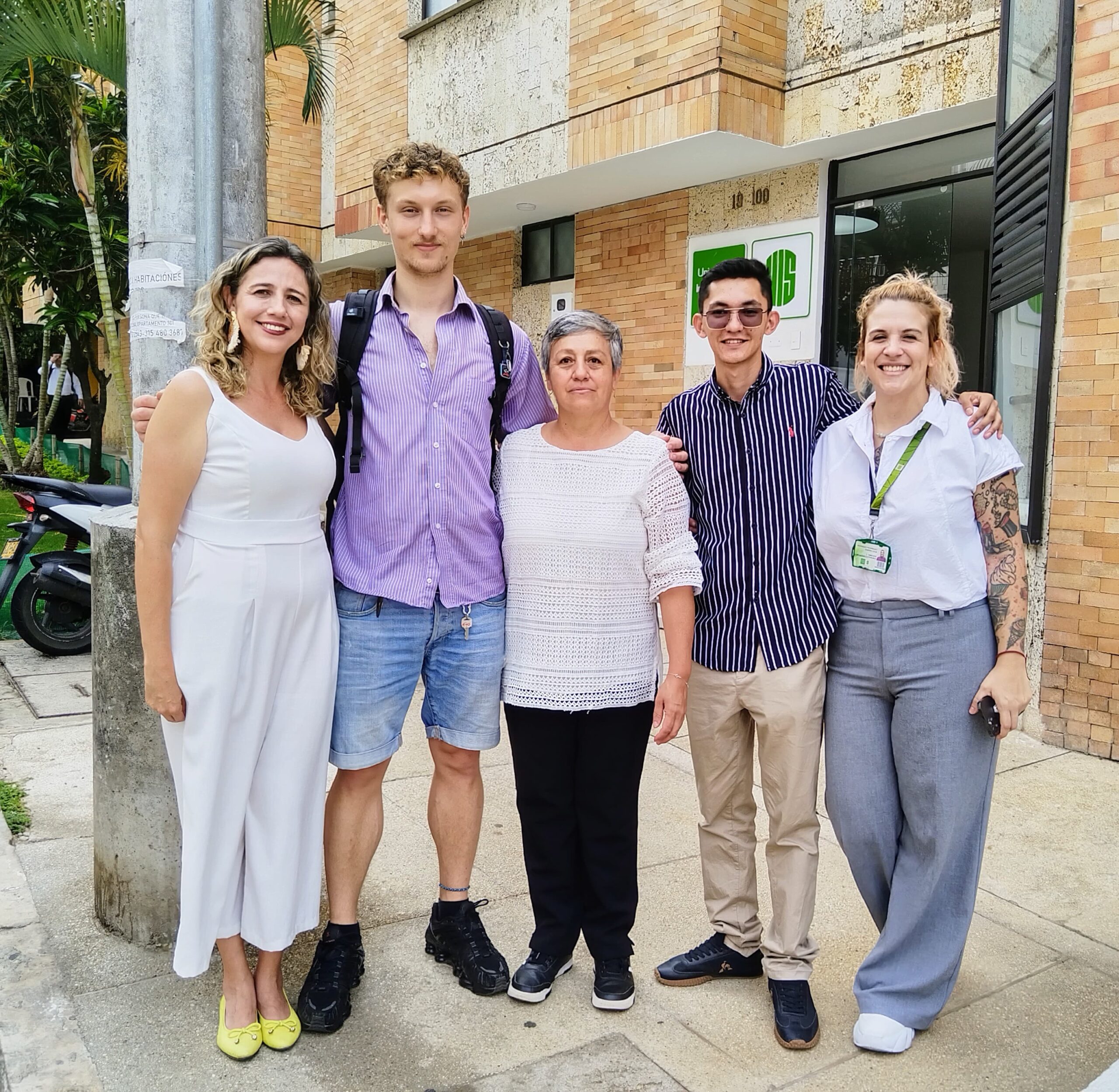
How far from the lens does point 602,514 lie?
2.99m

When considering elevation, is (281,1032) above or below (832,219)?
below

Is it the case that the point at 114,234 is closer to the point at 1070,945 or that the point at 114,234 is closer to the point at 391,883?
the point at 391,883

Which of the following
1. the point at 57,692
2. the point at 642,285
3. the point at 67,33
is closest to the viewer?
the point at 57,692

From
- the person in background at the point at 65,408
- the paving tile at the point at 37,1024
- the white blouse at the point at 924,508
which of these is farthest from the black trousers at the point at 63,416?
the white blouse at the point at 924,508

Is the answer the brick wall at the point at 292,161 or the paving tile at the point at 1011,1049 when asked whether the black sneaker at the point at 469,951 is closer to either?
the paving tile at the point at 1011,1049

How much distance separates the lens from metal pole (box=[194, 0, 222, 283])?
341 centimetres

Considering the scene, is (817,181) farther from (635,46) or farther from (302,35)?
(302,35)

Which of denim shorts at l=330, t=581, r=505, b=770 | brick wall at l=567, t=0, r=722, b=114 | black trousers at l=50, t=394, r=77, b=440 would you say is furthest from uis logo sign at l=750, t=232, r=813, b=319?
black trousers at l=50, t=394, r=77, b=440

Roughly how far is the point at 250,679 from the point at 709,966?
162 cm

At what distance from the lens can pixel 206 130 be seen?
3.41 meters

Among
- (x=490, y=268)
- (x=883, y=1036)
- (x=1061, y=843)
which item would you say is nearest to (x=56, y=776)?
(x=883, y=1036)

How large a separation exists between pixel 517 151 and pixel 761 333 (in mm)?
7586

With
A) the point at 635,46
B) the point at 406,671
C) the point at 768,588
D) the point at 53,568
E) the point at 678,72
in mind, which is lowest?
the point at 53,568

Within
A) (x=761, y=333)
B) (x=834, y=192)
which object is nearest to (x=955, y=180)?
(x=834, y=192)
